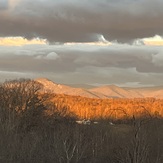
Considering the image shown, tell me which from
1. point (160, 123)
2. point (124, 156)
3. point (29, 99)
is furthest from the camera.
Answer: point (29, 99)

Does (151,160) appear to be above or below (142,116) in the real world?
below

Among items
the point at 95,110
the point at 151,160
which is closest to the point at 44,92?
the point at 151,160

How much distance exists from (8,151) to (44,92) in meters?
32.1

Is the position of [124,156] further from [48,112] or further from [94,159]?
[48,112]

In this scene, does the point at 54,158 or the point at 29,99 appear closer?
the point at 54,158

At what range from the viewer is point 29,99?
50.7m

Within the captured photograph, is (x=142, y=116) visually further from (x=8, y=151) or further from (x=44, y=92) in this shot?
(x=44, y=92)

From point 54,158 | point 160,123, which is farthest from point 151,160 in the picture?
point 54,158

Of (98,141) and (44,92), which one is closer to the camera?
(98,141)

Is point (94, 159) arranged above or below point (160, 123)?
below

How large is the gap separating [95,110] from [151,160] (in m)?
118

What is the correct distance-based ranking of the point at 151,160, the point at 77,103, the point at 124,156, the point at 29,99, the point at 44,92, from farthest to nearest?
the point at 77,103
the point at 44,92
the point at 29,99
the point at 151,160
the point at 124,156

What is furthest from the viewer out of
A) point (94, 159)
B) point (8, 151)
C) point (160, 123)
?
point (8, 151)

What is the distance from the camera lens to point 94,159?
2150 centimetres
